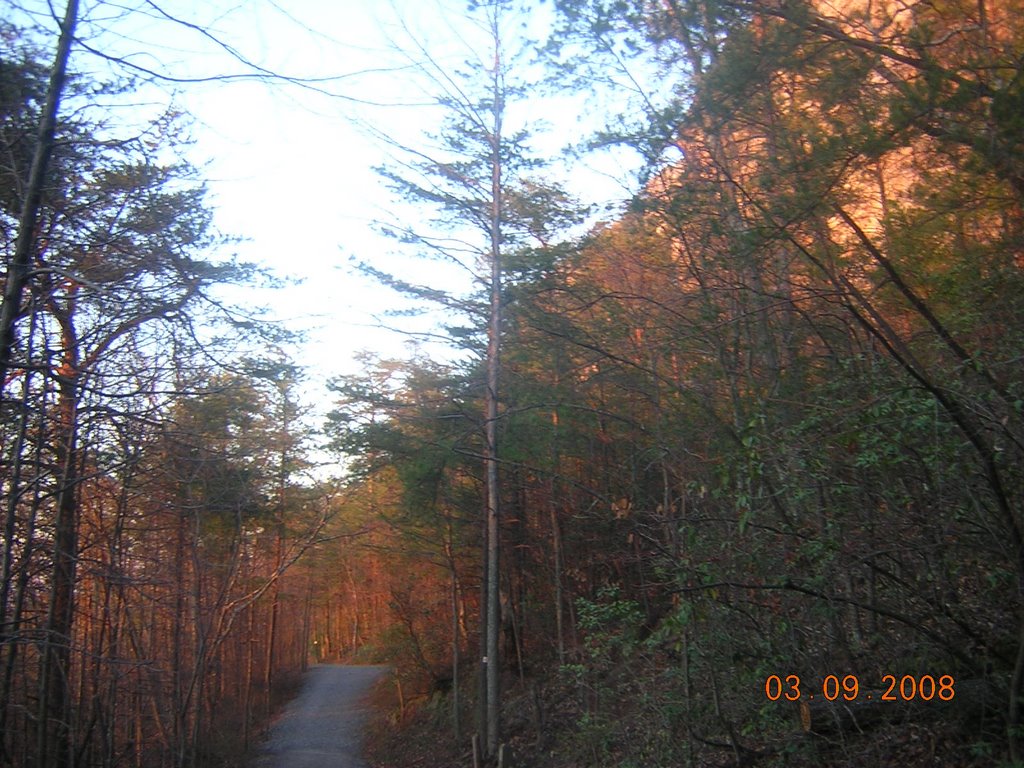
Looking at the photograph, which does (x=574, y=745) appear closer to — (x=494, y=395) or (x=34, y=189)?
(x=494, y=395)

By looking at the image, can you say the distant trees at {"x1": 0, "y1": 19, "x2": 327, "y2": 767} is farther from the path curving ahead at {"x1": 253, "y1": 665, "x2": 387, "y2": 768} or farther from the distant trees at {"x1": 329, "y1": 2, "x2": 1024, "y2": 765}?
the path curving ahead at {"x1": 253, "y1": 665, "x2": 387, "y2": 768}

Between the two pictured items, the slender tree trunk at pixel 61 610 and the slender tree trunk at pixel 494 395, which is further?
the slender tree trunk at pixel 494 395

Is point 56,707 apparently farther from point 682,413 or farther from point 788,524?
point 788,524

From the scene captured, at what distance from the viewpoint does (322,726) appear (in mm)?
26328

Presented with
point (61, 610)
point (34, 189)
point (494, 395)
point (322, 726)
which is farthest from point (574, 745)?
point (322, 726)

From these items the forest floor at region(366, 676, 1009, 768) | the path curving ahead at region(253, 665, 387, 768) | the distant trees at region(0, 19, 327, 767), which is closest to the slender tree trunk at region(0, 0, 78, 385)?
the distant trees at region(0, 19, 327, 767)
